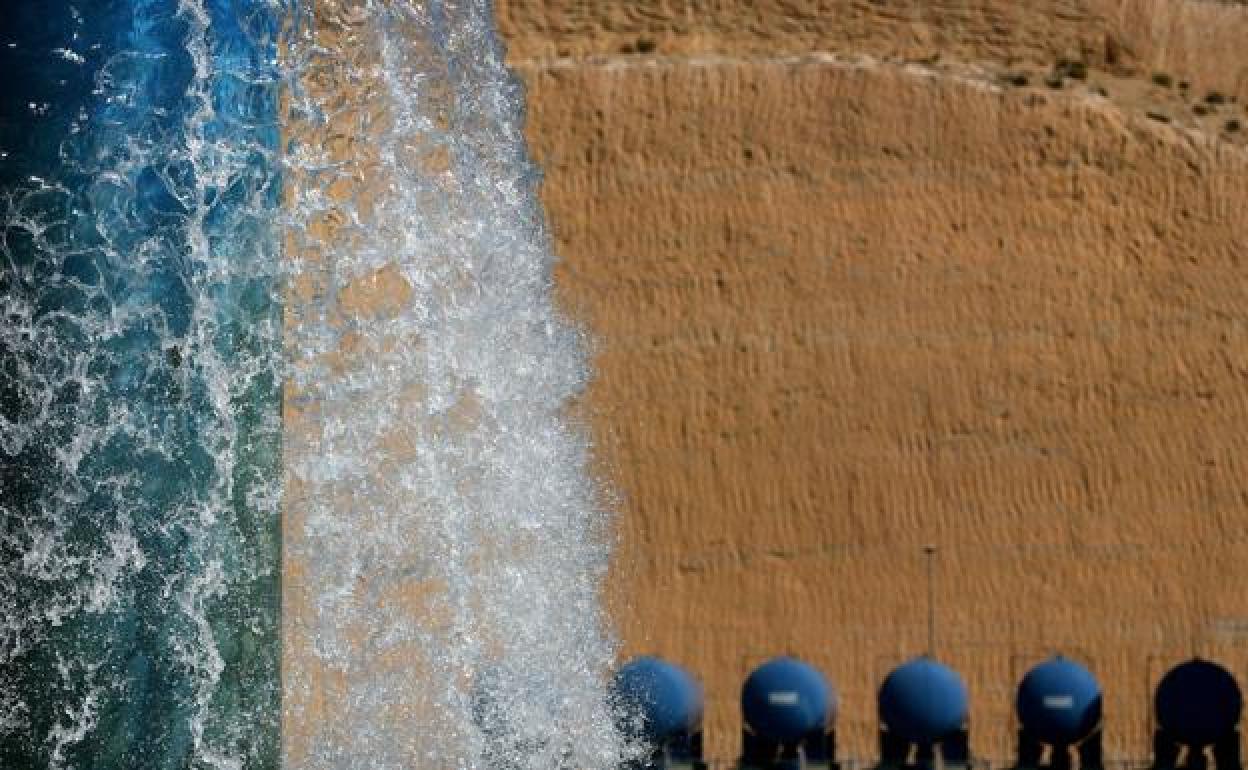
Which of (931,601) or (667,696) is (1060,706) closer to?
(667,696)

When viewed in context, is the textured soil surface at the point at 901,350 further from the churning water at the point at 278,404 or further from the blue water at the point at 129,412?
the blue water at the point at 129,412

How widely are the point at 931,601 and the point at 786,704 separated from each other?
14.8ft

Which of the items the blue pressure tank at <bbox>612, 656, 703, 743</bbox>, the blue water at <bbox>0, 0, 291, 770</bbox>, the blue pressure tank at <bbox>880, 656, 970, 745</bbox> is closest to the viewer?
the blue water at <bbox>0, 0, 291, 770</bbox>

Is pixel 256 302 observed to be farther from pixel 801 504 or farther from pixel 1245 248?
pixel 1245 248

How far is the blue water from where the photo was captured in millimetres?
7738

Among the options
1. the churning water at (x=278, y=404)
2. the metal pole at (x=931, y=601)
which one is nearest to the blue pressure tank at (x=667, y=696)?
the metal pole at (x=931, y=601)

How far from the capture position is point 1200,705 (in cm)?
1941

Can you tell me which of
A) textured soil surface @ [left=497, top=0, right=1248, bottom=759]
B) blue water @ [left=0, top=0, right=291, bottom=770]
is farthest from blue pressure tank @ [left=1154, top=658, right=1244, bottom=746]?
blue water @ [left=0, top=0, right=291, bottom=770]

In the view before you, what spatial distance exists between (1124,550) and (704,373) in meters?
4.07

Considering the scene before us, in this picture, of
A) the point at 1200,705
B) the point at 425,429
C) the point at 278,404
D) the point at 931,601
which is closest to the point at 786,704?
the point at 1200,705

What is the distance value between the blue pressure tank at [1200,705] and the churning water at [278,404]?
Result: 34.4 feet

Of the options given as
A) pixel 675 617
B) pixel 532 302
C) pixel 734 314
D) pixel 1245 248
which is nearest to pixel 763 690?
pixel 675 617

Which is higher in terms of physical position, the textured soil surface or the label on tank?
the textured soil surface

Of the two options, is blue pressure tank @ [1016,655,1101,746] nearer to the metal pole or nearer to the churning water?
the metal pole
